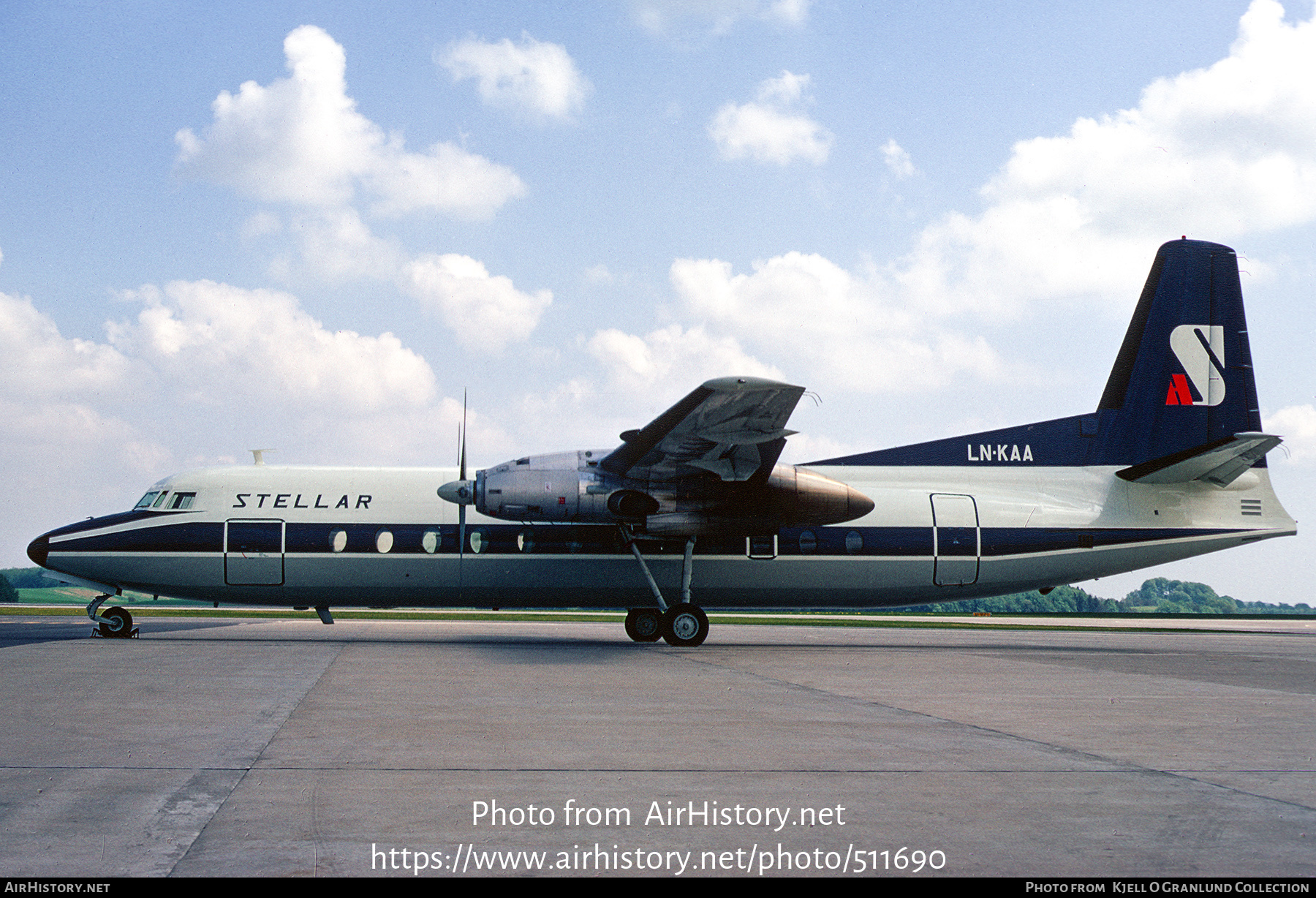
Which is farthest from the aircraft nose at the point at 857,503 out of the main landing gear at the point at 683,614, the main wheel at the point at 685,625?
the main wheel at the point at 685,625

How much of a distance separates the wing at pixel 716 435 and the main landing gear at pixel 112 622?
10.9 meters

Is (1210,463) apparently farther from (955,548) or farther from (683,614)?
(683,614)

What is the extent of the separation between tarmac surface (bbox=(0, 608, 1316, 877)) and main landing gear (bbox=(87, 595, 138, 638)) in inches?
196

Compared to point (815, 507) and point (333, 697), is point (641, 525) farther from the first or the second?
point (333, 697)

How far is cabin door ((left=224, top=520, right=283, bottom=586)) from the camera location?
20.4 metres

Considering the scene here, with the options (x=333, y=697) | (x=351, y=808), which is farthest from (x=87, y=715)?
(x=351, y=808)

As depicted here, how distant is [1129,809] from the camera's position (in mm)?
6148

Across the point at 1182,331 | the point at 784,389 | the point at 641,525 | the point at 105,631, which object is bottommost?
the point at 105,631

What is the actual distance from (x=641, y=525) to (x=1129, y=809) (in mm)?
14040

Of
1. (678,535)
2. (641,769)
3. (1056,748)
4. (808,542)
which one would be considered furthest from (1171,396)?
(641,769)

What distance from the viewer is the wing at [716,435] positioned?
1647cm

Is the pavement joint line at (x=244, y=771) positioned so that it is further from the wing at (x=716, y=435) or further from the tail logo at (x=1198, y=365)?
Answer: the tail logo at (x=1198, y=365)

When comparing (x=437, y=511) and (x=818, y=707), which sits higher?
(x=437, y=511)

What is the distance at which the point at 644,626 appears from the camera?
21.2 metres
